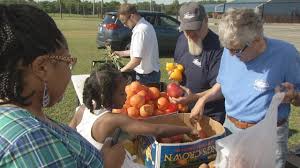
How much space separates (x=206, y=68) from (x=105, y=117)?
3.41 feet

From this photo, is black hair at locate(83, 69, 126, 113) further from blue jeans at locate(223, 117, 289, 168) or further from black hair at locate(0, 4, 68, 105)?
black hair at locate(0, 4, 68, 105)

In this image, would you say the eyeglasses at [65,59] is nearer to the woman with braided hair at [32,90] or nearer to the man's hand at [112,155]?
the woman with braided hair at [32,90]

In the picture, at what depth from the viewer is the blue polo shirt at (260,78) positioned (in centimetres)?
232

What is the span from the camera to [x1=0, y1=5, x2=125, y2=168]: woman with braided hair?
1056mm

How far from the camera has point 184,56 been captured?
3.29 meters

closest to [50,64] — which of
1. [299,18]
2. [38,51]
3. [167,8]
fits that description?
[38,51]

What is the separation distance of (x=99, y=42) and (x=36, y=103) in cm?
1370

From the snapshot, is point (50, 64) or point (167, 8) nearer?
point (50, 64)

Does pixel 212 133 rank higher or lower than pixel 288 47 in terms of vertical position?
lower

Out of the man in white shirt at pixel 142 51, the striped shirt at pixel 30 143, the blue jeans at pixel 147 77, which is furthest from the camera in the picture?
the blue jeans at pixel 147 77

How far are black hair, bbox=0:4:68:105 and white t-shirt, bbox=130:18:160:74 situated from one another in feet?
11.8

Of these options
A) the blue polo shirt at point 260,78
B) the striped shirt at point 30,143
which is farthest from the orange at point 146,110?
the striped shirt at point 30,143

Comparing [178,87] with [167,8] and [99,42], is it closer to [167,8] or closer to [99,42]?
[99,42]

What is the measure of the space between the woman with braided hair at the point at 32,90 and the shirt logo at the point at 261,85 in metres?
1.41
